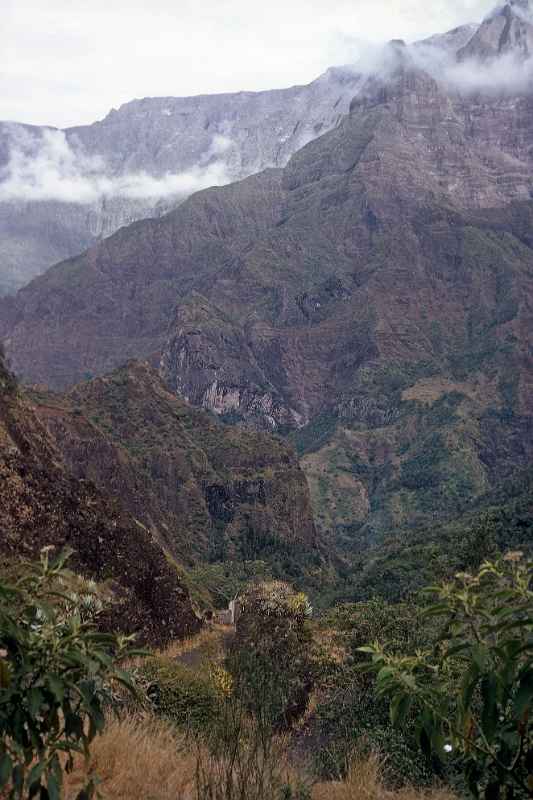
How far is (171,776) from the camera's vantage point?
311 inches

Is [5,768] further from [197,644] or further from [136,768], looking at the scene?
[197,644]

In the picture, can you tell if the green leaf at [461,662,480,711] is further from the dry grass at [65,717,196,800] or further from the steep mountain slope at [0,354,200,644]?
the steep mountain slope at [0,354,200,644]

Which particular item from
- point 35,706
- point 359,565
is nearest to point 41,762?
point 35,706

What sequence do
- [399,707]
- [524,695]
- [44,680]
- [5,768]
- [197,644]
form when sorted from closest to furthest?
[524,695] < [5,768] < [44,680] < [399,707] < [197,644]

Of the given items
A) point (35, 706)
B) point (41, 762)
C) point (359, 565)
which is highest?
point (35, 706)

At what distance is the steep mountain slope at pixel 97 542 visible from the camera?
19578 mm

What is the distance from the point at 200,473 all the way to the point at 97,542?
15780 cm

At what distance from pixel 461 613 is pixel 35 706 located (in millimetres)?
2740

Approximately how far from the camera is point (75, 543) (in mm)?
20766

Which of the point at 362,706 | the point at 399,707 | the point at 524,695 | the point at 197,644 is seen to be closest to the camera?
the point at 524,695

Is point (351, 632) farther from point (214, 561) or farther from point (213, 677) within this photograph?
point (214, 561)

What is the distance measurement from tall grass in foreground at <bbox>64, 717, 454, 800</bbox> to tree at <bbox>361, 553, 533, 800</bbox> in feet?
7.53

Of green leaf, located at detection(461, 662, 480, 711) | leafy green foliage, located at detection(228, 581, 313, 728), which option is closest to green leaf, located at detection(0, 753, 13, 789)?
green leaf, located at detection(461, 662, 480, 711)

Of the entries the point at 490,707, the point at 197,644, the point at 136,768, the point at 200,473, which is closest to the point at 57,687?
the point at 490,707
